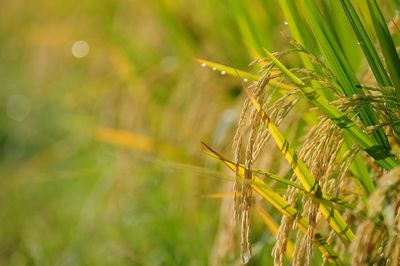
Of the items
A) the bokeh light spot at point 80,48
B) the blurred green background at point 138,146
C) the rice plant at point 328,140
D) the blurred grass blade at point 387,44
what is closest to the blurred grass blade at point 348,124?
the rice plant at point 328,140

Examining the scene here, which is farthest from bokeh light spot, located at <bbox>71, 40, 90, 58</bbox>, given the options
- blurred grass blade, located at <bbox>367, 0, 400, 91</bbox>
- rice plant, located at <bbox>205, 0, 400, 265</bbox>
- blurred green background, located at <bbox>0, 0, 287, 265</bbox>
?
blurred grass blade, located at <bbox>367, 0, 400, 91</bbox>

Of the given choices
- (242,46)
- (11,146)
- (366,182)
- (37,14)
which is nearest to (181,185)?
(242,46)

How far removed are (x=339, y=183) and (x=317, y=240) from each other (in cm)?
15

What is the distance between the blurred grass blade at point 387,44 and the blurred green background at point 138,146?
51 cm

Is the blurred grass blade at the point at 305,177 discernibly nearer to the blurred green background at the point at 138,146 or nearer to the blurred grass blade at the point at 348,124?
the blurred grass blade at the point at 348,124

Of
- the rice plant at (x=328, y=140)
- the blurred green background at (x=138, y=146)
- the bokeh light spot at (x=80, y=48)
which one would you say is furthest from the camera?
the bokeh light spot at (x=80, y=48)

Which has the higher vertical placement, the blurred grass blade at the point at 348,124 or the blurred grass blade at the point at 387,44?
the blurred grass blade at the point at 387,44

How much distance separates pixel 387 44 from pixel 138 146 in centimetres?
199

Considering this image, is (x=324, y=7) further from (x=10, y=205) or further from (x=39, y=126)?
(x=39, y=126)

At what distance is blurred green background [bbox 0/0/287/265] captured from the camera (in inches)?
122

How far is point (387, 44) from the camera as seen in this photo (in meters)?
1.81

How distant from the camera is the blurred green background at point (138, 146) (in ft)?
10.2

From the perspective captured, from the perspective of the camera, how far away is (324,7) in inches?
89.7

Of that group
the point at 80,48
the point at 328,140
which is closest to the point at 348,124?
the point at 328,140
